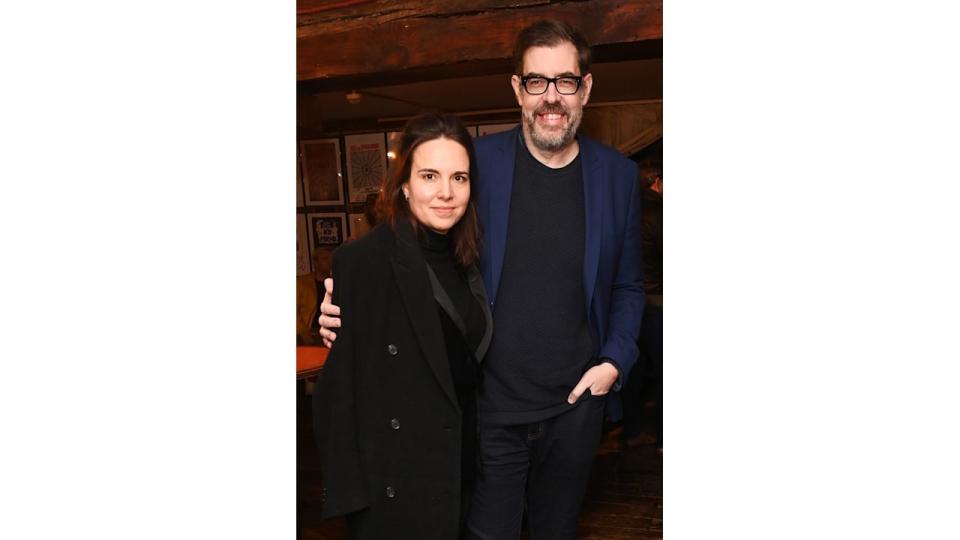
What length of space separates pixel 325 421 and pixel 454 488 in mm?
374

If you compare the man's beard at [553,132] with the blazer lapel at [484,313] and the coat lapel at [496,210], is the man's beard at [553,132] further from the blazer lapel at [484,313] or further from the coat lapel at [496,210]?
the blazer lapel at [484,313]

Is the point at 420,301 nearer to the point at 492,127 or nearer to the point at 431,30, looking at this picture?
the point at 492,127

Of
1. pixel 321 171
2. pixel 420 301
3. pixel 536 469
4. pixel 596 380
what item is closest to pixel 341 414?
pixel 420 301

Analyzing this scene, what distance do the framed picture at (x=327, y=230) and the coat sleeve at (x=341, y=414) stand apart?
1.25 ft

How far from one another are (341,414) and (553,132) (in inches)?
34.9

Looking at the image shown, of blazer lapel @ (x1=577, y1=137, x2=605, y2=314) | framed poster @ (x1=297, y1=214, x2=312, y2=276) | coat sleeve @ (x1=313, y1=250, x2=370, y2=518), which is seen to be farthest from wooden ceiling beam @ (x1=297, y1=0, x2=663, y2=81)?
coat sleeve @ (x1=313, y1=250, x2=370, y2=518)

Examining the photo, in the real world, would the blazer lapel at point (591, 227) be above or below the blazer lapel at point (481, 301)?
above

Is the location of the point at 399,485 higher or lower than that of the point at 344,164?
lower

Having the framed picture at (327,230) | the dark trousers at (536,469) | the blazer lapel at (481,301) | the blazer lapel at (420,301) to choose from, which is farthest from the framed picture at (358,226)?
the dark trousers at (536,469)

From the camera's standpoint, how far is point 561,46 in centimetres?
195

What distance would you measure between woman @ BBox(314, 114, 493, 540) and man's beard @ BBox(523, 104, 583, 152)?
0.60 ft

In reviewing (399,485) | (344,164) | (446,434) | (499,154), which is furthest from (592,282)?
(344,164)

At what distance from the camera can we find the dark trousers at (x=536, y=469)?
2.05m

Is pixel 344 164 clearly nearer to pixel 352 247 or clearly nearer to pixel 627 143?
pixel 352 247
